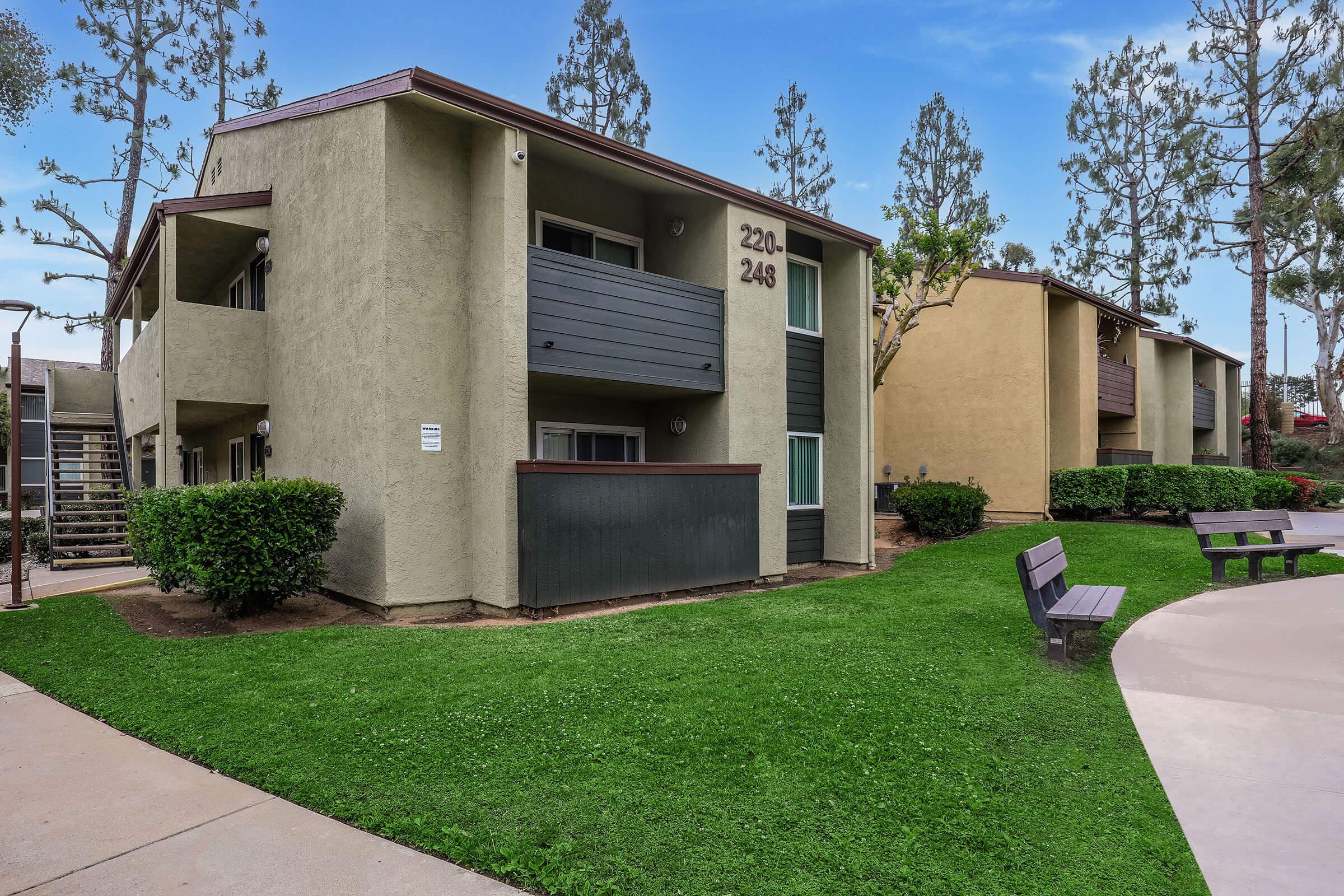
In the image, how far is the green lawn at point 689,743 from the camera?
3168 millimetres

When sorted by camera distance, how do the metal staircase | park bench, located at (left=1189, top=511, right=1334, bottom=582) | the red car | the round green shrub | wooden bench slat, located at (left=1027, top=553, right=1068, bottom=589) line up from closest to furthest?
1. wooden bench slat, located at (left=1027, top=553, right=1068, bottom=589)
2. park bench, located at (left=1189, top=511, right=1334, bottom=582)
3. the metal staircase
4. the round green shrub
5. the red car

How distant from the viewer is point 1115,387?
2102cm

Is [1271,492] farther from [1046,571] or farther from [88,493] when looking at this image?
[88,493]

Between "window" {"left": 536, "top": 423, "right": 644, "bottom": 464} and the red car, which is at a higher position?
the red car

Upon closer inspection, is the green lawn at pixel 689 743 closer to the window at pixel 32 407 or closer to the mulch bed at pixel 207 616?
the mulch bed at pixel 207 616

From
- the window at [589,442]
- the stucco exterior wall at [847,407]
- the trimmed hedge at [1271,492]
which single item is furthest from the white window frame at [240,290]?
the trimmed hedge at [1271,492]

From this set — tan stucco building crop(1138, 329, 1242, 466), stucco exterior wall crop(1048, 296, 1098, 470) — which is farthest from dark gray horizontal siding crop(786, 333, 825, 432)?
tan stucco building crop(1138, 329, 1242, 466)

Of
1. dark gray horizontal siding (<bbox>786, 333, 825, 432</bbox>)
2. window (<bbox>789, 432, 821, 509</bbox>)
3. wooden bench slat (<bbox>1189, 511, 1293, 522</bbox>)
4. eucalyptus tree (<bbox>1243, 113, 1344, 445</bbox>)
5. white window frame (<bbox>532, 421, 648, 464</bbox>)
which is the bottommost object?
wooden bench slat (<bbox>1189, 511, 1293, 522</bbox>)

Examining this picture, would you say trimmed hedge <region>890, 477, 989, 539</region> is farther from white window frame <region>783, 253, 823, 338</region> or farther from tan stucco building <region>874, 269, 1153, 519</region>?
white window frame <region>783, 253, 823, 338</region>

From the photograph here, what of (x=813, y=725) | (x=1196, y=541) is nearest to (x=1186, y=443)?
(x=1196, y=541)

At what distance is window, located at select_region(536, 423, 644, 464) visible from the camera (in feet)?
38.5

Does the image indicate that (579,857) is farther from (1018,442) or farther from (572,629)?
(1018,442)

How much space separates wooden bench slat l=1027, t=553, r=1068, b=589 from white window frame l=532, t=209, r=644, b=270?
6.86m

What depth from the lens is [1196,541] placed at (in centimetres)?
1373
